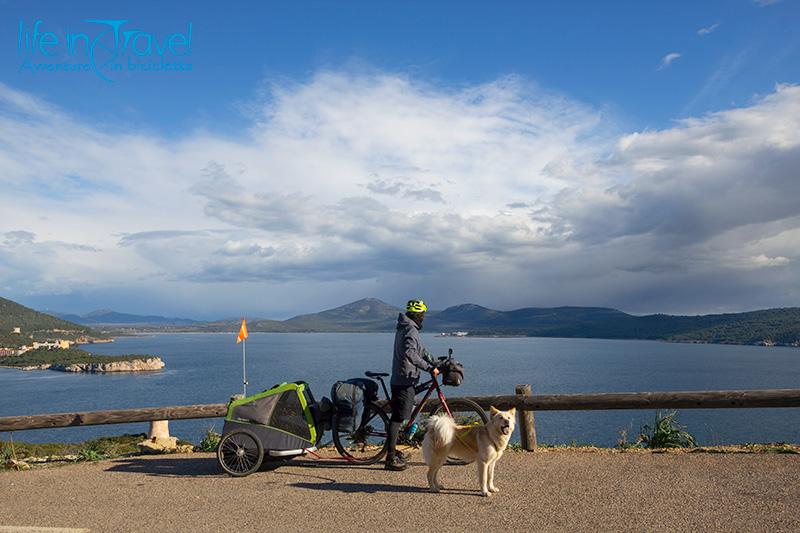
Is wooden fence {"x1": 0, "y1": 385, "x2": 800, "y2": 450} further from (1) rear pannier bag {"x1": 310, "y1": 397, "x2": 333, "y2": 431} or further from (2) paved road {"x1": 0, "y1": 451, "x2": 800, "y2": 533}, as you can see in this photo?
(1) rear pannier bag {"x1": 310, "y1": 397, "x2": 333, "y2": 431}

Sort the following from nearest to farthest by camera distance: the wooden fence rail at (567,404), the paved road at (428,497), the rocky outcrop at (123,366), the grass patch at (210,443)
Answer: the paved road at (428,497)
the wooden fence rail at (567,404)
the grass patch at (210,443)
the rocky outcrop at (123,366)

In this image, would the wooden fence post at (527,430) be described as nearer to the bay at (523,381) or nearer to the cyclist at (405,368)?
the cyclist at (405,368)

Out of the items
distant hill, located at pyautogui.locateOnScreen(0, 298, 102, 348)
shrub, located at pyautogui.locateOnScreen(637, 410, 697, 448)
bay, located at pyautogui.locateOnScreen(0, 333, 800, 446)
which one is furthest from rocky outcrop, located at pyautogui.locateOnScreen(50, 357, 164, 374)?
shrub, located at pyautogui.locateOnScreen(637, 410, 697, 448)

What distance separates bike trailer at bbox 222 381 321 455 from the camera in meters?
7.88

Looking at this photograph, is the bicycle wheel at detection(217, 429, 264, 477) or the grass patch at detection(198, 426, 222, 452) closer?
the bicycle wheel at detection(217, 429, 264, 477)

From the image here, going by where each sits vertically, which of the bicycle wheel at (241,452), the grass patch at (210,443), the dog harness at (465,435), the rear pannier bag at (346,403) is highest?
the rear pannier bag at (346,403)

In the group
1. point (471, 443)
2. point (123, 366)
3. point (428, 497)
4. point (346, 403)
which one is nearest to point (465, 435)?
point (471, 443)

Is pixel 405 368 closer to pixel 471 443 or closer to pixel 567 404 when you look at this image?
pixel 471 443

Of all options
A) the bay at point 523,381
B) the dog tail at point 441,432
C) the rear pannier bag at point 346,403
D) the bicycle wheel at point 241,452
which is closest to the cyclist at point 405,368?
the rear pannier bag at point 346,403

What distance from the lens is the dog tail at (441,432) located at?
681 centimetres

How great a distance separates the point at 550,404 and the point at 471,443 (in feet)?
7.84

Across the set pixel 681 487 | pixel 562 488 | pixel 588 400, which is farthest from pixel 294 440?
pixel 681 487

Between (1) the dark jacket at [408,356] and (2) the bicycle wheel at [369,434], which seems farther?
(2) the bicycle wheel at [369,434]

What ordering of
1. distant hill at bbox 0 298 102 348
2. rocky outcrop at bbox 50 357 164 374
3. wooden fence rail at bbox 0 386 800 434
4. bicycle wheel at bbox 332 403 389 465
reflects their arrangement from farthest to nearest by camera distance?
1. distant hill at bbox 0 298 102 348
2. rocky outcrop at bbox 50 357 164 374
3. wooden fence rail at bbox 0 386 800 434
4. bicycle wheel at bbox 332 403 389 465
